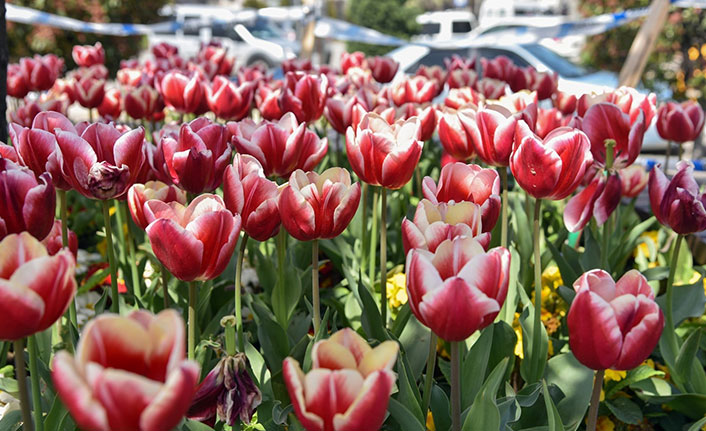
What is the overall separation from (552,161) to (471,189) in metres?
0.19

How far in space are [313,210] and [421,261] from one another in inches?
13.5

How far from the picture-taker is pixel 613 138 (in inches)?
77.4

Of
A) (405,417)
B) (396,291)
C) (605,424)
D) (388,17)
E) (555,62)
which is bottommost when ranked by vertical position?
(388,17)

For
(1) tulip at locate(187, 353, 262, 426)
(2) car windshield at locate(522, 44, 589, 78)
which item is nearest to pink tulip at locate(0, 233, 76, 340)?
(1) tulip at locate(187, 353, 262, 426)

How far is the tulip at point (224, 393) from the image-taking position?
3.56ft

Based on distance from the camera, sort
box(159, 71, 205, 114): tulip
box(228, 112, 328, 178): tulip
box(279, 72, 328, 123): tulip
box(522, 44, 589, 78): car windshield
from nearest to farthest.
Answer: box(228, 112, 328, 178): tulip < box(279, 72, 328, 123): tulip < box(159, 71, 205, 114): tulip < box(522, 44, 589, 78): car windshield

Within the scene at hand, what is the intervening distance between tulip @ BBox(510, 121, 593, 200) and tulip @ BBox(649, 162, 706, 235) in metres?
0.27

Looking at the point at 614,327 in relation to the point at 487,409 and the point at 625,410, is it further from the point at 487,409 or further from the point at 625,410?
the point at 625,410

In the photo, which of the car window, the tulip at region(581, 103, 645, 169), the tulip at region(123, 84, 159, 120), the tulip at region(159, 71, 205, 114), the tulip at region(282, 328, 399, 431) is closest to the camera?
the tulip at region(282, 328, 399, 431)

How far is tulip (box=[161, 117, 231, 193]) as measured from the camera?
1.55 meters

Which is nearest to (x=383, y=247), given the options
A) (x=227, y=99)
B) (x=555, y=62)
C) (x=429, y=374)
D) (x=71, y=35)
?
(x=429, y=374)

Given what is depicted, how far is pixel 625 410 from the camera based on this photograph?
2.00 m

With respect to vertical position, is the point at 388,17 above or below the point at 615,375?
below

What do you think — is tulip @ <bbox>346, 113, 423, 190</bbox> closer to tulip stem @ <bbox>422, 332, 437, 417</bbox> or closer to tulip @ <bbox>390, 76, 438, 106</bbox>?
tulip stem @ <bbox>422, 332, 437, 417</bbox>
